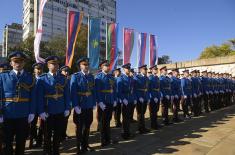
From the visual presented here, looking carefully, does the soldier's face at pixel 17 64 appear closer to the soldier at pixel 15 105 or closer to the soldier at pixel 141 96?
the soldier at pixel 15 105

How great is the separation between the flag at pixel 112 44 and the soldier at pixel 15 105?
30.1ft

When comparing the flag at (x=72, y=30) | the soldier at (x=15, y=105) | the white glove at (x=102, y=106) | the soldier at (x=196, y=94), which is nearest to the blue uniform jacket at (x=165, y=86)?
the soldier at (x=196, y=94)

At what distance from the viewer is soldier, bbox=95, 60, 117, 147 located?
652cm

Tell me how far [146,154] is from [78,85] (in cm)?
216

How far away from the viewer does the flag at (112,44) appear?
1386 centimetres

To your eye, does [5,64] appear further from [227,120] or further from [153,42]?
[153,42]

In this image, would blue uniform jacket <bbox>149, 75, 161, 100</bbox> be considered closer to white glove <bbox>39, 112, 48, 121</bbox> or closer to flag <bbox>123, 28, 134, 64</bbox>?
white glove <bbox>39, 112, 48, 121</bbox>

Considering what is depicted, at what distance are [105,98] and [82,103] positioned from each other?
3.16 ft

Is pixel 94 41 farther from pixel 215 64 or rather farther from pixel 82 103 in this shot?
pixel 215 64

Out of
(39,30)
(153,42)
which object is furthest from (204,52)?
(39,30)

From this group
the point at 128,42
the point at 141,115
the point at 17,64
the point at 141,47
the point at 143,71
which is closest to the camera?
the point at 17,64

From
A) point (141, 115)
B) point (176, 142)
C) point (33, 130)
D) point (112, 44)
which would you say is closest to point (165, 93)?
point (141, 115)

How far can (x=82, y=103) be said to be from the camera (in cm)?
587

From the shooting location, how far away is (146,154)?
225 inches
